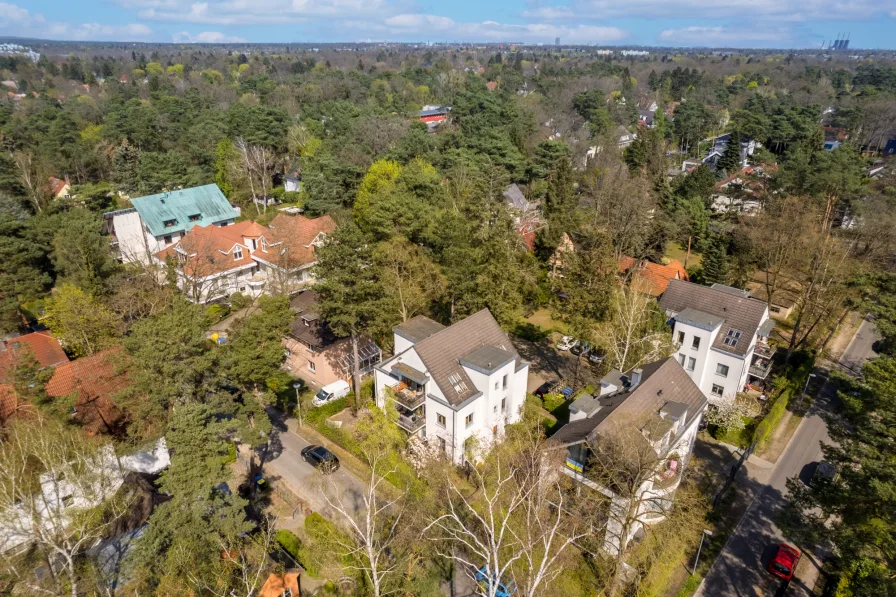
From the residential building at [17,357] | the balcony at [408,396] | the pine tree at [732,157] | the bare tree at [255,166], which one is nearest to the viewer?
the residential building at [17,357]

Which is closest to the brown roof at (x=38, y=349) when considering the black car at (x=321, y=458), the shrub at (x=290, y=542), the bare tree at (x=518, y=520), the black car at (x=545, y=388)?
the black car at (x=321, y=458)

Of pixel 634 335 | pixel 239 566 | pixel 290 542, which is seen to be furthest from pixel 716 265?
pixel 239 566

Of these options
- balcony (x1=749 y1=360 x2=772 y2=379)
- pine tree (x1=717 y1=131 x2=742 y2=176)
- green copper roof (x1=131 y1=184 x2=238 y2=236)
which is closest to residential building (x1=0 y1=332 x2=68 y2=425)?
green copper roof (x1=131 y1=184 x2=238 y2=236)

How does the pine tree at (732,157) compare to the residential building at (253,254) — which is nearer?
the residential building at (253,254)

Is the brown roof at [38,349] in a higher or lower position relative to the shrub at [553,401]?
higher

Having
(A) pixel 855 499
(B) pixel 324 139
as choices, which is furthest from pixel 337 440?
(B) pixel 324 139

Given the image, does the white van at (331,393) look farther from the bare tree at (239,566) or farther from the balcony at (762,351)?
the balcony at (762,351)
